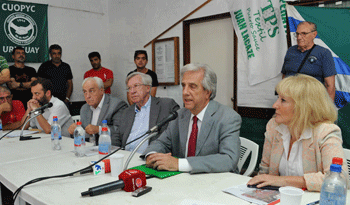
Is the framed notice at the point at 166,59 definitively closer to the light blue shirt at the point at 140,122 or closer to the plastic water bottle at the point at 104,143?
the light blue shirt at the point at 140,122

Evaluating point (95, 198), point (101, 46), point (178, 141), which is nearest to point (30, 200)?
point (95, 198)

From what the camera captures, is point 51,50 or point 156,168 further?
point 51,50

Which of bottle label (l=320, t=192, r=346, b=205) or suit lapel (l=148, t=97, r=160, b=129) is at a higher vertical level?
suit lapel (l=148, t=97, r=160, b=129)

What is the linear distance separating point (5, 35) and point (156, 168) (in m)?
4.26

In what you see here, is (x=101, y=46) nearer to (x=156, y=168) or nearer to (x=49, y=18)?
(x=49, y=18)

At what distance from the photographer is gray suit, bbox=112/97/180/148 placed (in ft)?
7.88

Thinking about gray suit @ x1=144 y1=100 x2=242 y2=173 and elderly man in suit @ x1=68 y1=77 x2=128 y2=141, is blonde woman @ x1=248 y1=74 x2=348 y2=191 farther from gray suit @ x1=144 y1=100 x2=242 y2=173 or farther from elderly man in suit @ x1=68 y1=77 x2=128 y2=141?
elderly man in suit @ x1=68 y1=77 x2=128 y2=141

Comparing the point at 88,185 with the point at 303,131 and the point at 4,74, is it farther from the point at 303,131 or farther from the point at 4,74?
the point at 4,74

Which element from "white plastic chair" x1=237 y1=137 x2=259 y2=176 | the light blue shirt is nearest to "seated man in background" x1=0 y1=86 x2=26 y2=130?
the light blue shirt

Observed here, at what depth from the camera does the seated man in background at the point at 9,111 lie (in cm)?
301

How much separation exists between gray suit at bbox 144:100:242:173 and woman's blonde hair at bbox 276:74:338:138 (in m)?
0.35

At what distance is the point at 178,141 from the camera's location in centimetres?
184

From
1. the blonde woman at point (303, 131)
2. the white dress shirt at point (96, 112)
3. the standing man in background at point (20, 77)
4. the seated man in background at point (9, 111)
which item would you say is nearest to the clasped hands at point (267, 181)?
the blonde woman at point (303, 131)

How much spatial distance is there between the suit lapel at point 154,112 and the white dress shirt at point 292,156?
1.17 metres
